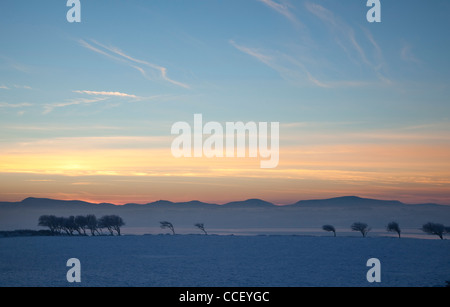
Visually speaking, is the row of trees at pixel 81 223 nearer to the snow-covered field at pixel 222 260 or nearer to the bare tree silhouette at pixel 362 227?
the snow-covered field at pixel 222 260

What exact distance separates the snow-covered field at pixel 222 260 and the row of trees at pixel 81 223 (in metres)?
14.3

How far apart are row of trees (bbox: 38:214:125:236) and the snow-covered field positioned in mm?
14312

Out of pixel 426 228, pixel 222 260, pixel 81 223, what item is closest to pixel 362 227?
pixel 426 228

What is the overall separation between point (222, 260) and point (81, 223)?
38.3 m

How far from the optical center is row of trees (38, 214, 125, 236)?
75.2 meters

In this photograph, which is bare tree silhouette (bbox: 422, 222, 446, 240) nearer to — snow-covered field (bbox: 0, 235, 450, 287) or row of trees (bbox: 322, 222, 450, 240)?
row of trees (bbox: 322, 222, 450, 240)

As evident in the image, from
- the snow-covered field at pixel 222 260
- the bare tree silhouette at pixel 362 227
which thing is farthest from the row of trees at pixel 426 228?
the snow-covered field at pixel 222 260

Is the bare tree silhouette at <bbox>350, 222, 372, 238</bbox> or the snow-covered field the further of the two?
the bare tree silhouette at <bbox>350, 222, 372, 238</bbox>

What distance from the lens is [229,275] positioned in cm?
3662

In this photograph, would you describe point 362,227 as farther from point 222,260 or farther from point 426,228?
point 222,260

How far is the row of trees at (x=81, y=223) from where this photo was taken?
247ft

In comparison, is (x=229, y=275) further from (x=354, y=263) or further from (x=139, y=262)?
(x=354, y=263)

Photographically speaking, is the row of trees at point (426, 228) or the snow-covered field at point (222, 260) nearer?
the snow-covered field at point (222, 260)

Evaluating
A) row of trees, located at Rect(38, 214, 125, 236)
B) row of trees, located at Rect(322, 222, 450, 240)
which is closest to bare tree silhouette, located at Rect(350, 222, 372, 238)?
row of trees, located at Rect(322, 222, 450, 240)
